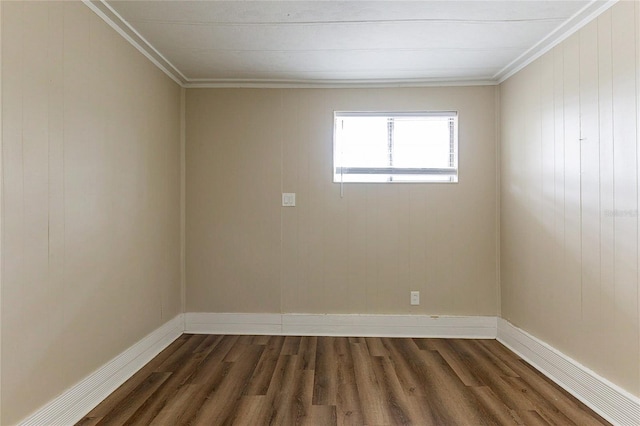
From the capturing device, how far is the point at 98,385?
7.91 ft

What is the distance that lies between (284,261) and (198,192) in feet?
3.48

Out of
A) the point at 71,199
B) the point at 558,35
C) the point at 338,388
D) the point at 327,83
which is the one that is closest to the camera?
the point at 71,199

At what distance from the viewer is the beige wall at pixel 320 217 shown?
374cm

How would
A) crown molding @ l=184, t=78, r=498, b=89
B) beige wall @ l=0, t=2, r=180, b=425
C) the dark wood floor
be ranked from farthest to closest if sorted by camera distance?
crown molding @ l=184, t=78, r=498, b=89
the dark wood floor
beige wall @ l=0, t=2, r=180, b=425

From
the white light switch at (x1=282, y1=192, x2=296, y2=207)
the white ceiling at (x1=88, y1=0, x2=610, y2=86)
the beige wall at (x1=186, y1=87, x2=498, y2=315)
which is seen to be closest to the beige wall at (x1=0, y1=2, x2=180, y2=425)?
the white ceiling at (x1=88, y1=0, x2=610, y2=86)

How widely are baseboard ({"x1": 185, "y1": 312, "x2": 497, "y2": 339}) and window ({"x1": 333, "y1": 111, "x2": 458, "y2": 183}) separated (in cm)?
132

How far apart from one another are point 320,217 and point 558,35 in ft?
7.60

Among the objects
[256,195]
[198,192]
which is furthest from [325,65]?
[198,192]

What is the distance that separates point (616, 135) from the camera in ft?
7.22

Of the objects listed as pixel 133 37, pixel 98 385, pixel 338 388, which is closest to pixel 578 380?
pixel 338 388

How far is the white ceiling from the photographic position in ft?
A: 7.86

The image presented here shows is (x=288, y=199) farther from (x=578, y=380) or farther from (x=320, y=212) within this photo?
(x=578, y=380)

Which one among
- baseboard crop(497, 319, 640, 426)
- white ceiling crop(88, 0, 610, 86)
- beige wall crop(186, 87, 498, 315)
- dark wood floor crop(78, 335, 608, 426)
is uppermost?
white ceiling crop(88, 0, 610, 86)

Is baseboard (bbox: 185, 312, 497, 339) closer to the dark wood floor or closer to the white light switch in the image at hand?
the dark wood floor
